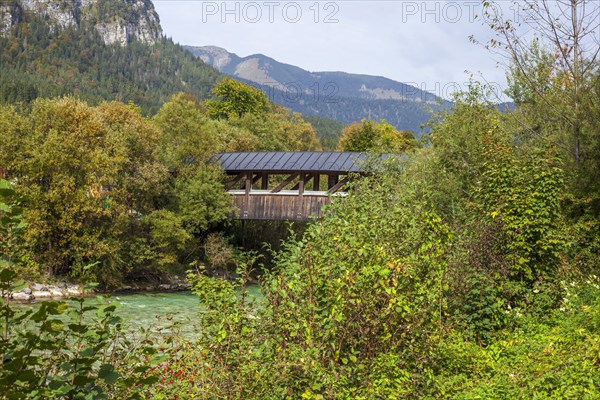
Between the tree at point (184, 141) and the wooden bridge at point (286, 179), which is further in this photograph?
the tree at point (184, 141)

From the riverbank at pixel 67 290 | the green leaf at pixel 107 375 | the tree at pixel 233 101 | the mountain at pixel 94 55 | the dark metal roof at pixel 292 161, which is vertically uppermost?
the mountain at pixel 94 55

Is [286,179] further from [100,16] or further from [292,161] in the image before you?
[100,16]

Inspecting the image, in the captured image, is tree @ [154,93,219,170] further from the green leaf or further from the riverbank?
the green leaf

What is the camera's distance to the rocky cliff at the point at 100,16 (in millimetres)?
135200

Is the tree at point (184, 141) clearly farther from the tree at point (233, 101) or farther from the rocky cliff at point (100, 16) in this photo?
the rocky cliff at point (100, 16)

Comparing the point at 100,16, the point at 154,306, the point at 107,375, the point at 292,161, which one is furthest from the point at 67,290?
the point at 100,16

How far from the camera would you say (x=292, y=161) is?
27672mm

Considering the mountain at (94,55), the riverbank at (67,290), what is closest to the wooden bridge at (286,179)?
the riverbank at (67,290)

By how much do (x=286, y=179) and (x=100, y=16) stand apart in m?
150

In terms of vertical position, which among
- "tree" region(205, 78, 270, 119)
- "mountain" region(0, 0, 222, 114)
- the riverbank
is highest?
"mountain" region(0, 0, 222, 114)

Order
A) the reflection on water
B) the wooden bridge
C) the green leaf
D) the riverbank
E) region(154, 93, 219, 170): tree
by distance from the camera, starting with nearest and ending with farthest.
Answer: the green leaf, the reflection on water, the riverbank, the wooden bridge, region(154, 93, 219, 170): tree

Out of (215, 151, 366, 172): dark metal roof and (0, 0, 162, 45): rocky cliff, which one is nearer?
(215, 151, 366, 172): dark metal roof

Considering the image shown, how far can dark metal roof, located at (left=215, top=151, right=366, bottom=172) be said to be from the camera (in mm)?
26328

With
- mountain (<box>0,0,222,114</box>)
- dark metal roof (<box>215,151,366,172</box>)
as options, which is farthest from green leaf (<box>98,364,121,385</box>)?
mountain (<box>0,0,222,114</box>)
